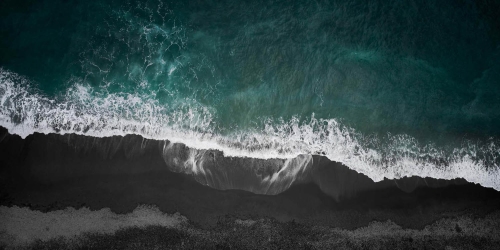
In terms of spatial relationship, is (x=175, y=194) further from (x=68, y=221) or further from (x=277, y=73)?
(x=277, y=73)

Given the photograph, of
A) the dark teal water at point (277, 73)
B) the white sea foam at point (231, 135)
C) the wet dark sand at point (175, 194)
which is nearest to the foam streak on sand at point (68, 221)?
the wet dark sand at point (175, 194)

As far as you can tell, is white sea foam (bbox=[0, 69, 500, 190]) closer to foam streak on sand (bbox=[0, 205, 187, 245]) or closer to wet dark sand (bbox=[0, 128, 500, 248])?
wet dark sand (bbox=[0, 128, 500, 248])

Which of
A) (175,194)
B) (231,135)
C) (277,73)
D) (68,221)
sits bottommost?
(68,221)

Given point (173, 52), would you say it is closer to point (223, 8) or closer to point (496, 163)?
point (223, 8)

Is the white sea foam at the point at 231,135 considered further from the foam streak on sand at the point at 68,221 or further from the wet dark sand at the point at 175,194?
the foam streak on sand at the point at 68,221

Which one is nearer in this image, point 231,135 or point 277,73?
point 231,135

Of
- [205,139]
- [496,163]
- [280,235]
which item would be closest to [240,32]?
[205,139]

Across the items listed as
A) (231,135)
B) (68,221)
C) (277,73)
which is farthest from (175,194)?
(277,73)
